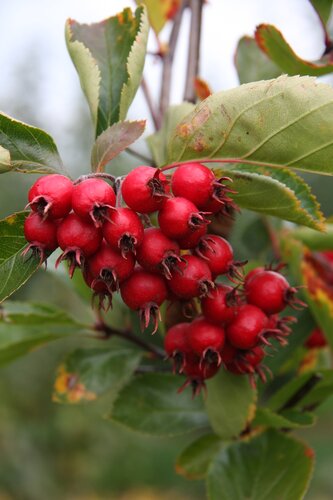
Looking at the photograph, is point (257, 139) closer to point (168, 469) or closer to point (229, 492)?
point (229, 492)

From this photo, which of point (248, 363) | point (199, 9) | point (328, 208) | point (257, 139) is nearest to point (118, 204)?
point (257, 139)

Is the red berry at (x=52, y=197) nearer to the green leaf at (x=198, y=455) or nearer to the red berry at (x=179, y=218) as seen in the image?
the red berry at (x=179, y=218)

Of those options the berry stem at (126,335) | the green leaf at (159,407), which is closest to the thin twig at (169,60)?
the berry stem at (126,335)

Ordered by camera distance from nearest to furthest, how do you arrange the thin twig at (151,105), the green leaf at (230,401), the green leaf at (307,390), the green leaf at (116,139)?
the green leaf at (116,139), the green leaf at (230,401), the green leaf at (307,390), the thin twig at (151,105)

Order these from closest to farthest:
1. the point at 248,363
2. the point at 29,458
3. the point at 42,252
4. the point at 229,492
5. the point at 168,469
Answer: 1. the point at 42,252
2. the point at 248,363
3. the point at 229,492
4. the point at 29,458
5. the point at 168,469

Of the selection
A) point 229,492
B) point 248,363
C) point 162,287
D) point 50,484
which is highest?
point 162,287

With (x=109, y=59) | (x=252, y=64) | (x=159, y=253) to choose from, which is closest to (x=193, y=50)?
(x=252, y=64)

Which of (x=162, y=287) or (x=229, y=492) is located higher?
(x=162, y=287)
